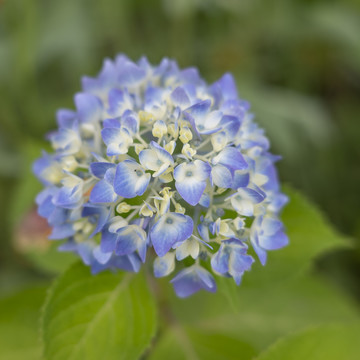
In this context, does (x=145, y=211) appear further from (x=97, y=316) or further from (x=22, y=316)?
(x=22, y=316)

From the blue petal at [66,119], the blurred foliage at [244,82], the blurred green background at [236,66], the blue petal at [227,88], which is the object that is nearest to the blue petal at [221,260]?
the blue petal at [227,88]

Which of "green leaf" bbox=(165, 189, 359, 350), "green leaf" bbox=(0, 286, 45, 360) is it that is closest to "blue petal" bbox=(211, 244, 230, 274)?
"green leaf" bbox=(165, 189, 359, 350)

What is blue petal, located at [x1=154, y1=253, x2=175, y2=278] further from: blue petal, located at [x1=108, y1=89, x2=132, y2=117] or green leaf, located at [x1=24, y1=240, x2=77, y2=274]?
green leaf, located at [x1=24, y1=240, x2=77, y2=274]

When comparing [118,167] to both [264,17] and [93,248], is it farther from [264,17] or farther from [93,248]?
[264,17]

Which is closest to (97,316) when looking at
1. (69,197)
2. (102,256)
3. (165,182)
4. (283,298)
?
(102,256)

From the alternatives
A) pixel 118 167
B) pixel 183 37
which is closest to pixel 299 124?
pixel 183 37

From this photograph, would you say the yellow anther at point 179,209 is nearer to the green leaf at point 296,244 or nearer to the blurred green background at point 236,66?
the green leaf at point 296,244

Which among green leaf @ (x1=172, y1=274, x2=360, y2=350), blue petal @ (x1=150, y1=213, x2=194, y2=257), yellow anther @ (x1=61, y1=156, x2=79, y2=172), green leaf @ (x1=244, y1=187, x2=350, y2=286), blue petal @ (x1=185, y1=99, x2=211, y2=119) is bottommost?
green leaf @ (x1=172, y1=274, x2=360, y2=350)
